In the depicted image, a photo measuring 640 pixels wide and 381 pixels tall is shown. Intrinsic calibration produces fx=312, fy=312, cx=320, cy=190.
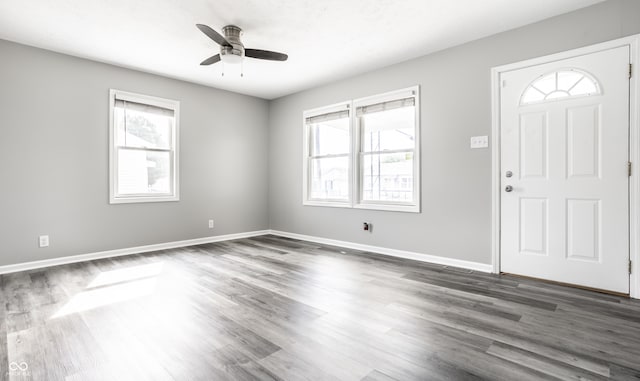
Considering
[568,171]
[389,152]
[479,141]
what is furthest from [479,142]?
[389,152]

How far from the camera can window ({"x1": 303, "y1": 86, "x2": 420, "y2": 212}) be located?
433cm

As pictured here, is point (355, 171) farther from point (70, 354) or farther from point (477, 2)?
point (70, 354)

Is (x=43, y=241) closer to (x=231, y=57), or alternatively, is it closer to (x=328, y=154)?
(x=231, y=57)

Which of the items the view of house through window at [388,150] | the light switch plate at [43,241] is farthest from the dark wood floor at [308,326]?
the view of house through window at [388,150]

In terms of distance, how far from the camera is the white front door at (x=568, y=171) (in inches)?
111

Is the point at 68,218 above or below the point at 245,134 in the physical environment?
below

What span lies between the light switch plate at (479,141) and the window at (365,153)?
Result: 2.33 ft

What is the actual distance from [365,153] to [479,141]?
1.67 meters

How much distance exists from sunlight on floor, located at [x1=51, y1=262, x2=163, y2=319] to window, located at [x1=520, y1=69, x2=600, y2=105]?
4.31m

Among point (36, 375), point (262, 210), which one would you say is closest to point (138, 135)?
point (262, 210)

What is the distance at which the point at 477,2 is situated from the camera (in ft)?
9.43

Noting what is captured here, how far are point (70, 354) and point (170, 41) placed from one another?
3.22 meters

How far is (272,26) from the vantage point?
10.8 feet

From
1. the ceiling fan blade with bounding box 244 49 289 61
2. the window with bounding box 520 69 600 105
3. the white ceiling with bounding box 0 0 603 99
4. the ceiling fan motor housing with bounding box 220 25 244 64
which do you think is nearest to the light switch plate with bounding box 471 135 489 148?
the window with bounding box 520 69 600 105
